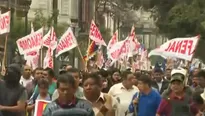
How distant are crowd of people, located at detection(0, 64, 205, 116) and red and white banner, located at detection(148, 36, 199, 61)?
1836 mm

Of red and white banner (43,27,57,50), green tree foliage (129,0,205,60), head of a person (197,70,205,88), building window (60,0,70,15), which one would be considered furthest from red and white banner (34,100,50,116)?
building window (60,0,70,15)

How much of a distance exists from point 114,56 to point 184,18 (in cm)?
1174

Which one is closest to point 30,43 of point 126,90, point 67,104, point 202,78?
point 126,90

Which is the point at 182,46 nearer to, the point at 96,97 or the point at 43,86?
the point at 43,86

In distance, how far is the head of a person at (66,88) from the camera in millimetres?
8234

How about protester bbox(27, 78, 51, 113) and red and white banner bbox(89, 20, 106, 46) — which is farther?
red and white banner bbox(89, 20, 106, 46)

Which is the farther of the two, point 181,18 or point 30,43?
point 181,18

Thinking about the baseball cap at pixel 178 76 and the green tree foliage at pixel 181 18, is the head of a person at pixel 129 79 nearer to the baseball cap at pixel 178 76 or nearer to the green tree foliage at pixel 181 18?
the baseball cap at pixel 178 76

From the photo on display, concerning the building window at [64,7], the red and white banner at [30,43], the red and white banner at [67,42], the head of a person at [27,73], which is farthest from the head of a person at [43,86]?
the building window at [64,7]

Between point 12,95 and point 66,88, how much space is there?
300cm

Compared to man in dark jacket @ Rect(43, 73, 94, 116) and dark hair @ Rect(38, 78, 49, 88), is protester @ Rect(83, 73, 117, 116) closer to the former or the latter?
man in dark jacket @ Rect(43, 73, 94, 116)

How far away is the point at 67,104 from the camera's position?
8.20m

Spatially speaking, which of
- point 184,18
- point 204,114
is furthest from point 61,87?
point 184,18

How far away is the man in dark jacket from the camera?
8180mm
